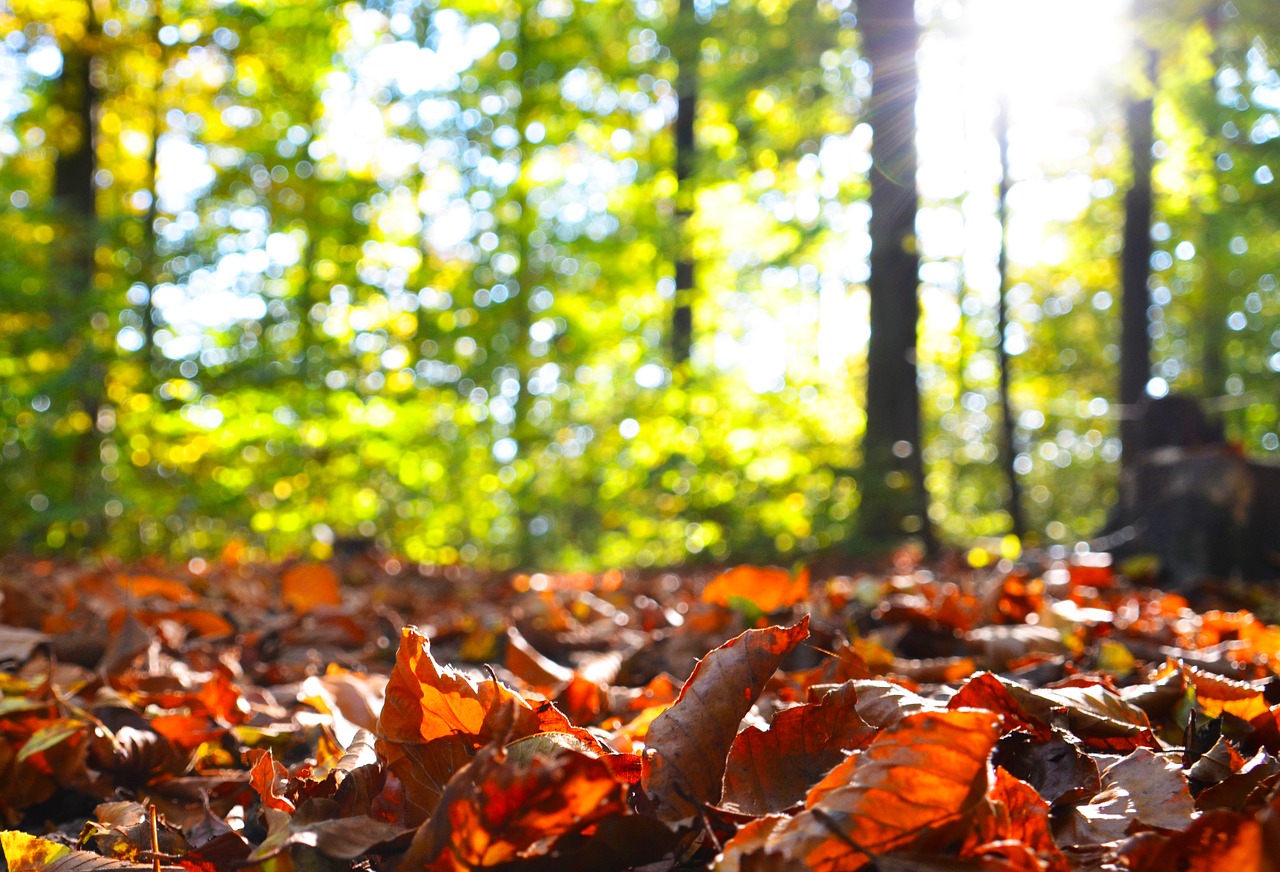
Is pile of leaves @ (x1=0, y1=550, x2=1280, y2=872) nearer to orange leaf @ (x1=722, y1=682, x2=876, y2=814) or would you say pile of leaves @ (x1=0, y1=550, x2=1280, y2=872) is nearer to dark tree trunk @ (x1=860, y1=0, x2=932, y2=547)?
orange leaf @ (x1=722, y1=682, x2=876, y2=814)

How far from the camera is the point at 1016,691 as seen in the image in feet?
3.24

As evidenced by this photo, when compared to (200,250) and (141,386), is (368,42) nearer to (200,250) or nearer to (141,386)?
(200,250)

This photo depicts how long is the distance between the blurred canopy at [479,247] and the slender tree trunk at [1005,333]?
24 cm

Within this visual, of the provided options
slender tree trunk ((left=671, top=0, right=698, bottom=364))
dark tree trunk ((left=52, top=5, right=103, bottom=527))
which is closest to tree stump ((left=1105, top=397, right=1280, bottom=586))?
slender tree trunk ((left=671, top=0, right=698, bottom=364))

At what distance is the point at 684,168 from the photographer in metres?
10.3

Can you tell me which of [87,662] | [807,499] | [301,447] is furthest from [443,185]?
[87,662]

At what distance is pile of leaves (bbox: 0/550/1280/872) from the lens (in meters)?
0.66

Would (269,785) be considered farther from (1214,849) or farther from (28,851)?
(1214,849)

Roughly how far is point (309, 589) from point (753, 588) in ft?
5.37

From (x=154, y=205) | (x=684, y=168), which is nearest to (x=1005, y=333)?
(x=684, y=168)

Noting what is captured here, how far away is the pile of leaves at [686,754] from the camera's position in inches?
25.8

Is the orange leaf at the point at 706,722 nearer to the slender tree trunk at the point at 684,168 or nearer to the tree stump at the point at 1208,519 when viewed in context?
the tree stump at the point at 1208,519

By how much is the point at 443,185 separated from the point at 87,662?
1031 cm

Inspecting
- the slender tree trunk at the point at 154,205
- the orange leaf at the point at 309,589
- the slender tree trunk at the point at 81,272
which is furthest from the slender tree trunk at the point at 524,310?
the orange leaf at the point at 309,589
